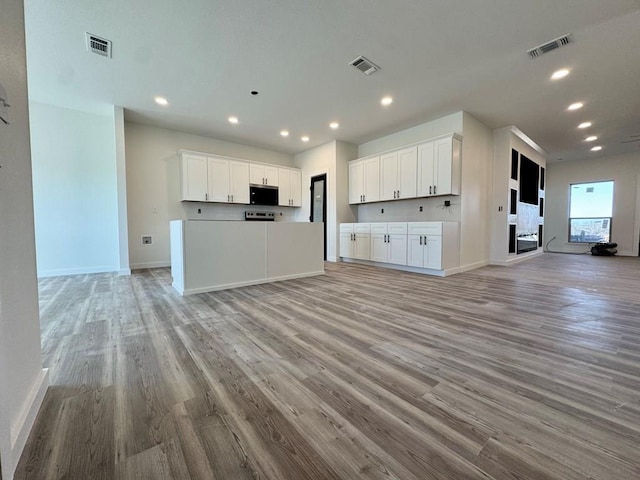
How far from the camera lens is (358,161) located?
250 inches

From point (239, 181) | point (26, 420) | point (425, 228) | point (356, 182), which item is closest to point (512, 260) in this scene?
point (425, 228)

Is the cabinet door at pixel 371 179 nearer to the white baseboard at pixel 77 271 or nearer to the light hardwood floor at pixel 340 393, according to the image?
the light hardwood floor at pixel 340 393

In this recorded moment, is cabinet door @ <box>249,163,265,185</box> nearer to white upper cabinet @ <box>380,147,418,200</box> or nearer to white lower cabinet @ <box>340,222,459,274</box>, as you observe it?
white lower cabinet @ <box>340,222,459,274</box>

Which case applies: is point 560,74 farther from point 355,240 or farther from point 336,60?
point 355,240

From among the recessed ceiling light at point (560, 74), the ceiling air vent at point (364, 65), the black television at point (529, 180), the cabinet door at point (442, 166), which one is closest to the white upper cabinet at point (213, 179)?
the ceiling air vent at point (364, 65)

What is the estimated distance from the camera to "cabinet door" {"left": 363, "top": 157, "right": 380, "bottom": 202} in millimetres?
5934

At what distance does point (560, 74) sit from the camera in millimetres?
3564

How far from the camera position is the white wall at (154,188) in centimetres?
535

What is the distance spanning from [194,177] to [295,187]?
270 cm

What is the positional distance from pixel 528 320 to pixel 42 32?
229 inches

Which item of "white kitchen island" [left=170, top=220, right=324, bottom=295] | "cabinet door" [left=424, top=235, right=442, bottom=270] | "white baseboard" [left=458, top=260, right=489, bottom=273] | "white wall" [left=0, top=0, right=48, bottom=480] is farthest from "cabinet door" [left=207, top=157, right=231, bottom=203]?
"white baseboard" [left=458, top=260, right=489, bottom=273]

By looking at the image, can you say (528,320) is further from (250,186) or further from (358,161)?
(250,186)

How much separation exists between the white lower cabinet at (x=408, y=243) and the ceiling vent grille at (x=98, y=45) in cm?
493

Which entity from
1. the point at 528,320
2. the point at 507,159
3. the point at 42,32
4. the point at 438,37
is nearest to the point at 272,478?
the point at 528,320
